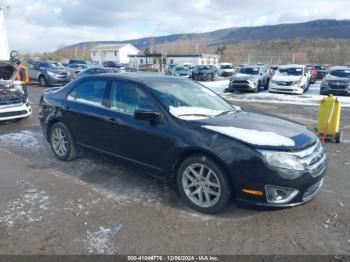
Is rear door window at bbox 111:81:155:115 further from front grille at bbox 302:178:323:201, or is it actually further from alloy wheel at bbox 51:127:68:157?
front grille at bbox 302:178:323:201

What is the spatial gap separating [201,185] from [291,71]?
1689 cm

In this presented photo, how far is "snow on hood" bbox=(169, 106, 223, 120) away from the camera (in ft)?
13.0

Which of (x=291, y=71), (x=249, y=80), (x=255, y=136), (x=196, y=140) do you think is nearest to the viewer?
(x=255, y=136)

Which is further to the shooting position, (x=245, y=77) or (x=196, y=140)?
(x=245, y=77)

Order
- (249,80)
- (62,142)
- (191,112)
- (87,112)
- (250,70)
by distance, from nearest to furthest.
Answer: (191,112) < (87,112) < (62,142) < (249,80) < (250,70)

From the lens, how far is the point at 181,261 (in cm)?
285

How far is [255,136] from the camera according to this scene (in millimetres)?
3510

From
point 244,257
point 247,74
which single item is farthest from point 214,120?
point 247,74

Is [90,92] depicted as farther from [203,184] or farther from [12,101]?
[12,101]

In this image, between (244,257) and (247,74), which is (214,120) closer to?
(244,257)

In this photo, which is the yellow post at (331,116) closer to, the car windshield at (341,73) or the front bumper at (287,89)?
the front bumper at (287,89)

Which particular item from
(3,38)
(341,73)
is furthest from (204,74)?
(3,38)

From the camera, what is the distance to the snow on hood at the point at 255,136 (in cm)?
341

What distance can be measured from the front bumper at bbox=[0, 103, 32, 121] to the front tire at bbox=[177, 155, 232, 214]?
645 centimetres
